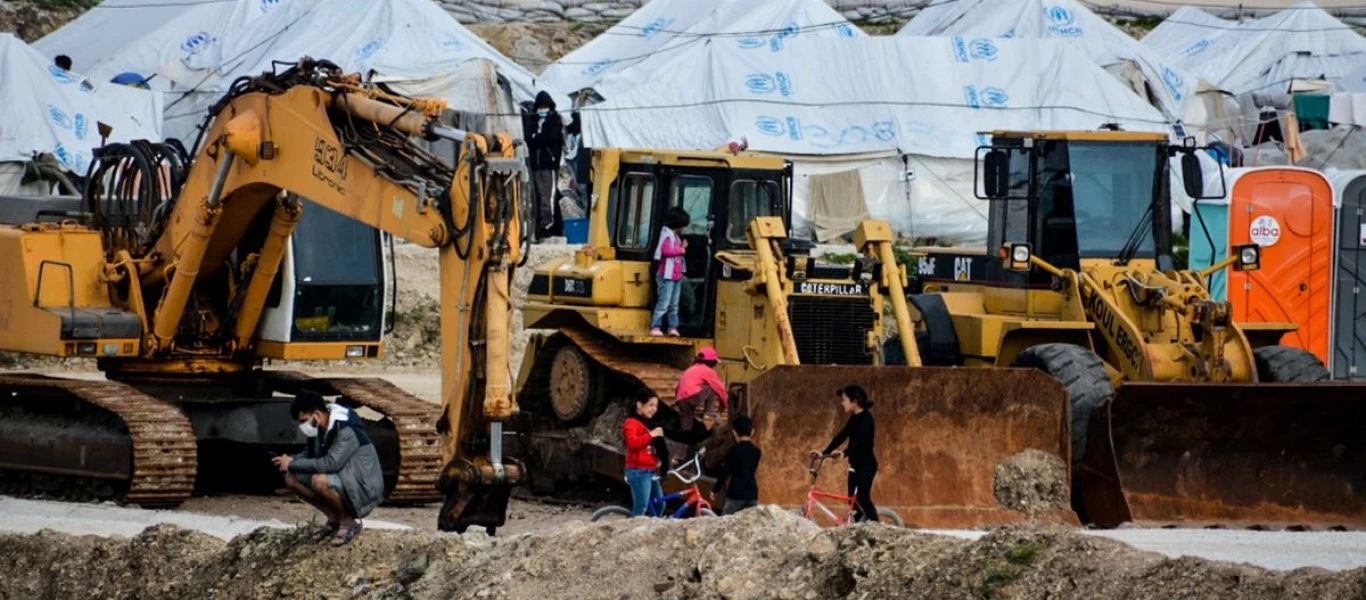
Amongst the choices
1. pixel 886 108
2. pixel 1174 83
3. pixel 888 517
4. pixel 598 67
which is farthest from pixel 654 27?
pixel 888 517

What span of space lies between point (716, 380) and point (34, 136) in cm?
1902

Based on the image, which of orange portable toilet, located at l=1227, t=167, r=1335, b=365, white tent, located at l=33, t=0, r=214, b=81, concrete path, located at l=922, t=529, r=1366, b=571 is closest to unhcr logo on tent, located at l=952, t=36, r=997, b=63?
white tent, located at l=33, t=0, r=214, b=81

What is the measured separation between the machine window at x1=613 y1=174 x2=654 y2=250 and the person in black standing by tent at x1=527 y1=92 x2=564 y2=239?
499 inches

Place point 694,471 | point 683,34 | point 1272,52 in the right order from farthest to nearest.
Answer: point 1272,52 < point 683,34 < point 694,471

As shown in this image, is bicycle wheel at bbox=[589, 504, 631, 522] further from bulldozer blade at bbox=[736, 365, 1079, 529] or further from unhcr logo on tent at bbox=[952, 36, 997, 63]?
unhcr logo on tent at bbox=[952, 36, 997, 63]

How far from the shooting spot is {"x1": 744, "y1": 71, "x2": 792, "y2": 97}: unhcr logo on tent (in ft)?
116

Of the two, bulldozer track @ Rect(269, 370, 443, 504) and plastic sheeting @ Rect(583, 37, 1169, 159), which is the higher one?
plastic sheeting @ Rect(583, 37, 1169, 159)

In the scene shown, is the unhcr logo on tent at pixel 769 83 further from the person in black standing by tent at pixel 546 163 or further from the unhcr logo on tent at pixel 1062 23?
the unhcr logo on tent at pixel 1062 23

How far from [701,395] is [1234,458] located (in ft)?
12.7

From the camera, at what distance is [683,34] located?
38.2m

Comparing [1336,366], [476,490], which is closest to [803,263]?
[476,490]

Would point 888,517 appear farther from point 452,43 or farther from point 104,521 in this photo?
point 452,43

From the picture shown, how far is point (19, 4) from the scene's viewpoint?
45.5 metres

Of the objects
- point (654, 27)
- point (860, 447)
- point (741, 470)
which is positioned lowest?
point (741, 470)
